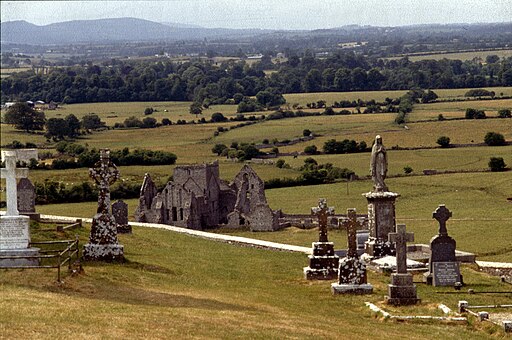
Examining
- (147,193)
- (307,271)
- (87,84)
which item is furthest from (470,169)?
(87,84)

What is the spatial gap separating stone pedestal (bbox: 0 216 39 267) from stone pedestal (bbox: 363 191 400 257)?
13.9m

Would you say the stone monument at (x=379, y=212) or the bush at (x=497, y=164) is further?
the bush at (x=497, y=164)

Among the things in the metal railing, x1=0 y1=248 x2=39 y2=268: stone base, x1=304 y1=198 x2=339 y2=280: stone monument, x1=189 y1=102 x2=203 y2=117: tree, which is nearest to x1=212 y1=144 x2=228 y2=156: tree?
x1=189 y1=102 x2=203 y2=117: tree

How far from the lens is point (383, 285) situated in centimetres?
3275

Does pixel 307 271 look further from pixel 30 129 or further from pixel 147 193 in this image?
pixel 30 129

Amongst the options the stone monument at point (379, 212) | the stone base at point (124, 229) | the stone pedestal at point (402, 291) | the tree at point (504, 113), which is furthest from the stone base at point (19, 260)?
the tree at point (504, 113)

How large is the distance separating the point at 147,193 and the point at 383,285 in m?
27.8

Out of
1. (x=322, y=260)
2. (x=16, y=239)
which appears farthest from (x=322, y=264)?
(x=16, y=239)

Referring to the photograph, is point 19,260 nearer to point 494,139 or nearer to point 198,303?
point 198,303

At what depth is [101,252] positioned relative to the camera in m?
32.2

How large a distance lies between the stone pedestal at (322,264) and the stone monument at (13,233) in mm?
9386

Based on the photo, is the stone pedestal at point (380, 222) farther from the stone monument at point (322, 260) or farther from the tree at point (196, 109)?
the tree at point (196, 109)

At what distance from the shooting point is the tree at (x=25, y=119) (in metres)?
118

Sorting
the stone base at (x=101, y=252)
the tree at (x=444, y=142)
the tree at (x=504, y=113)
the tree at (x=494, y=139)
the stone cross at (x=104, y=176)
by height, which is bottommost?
the stone base at (x=101, y=252)
